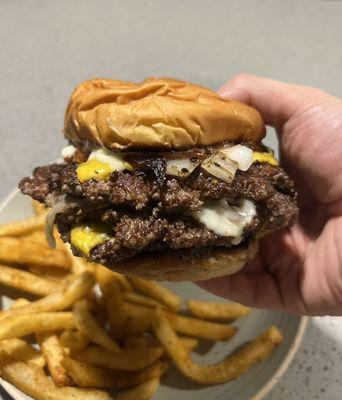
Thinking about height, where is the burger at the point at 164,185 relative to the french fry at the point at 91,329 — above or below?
above

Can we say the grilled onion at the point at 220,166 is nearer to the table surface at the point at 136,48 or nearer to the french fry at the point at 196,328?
the french fry at the point at 196,328

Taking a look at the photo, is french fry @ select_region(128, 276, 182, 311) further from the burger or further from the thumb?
the thumb

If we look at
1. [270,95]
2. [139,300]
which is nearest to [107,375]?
[139,300]

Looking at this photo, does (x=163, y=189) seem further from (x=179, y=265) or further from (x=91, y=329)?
(x=91, y=329)

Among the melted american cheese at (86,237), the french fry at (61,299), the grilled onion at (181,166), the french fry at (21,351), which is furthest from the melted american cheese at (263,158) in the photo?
the french fry at (21,351)

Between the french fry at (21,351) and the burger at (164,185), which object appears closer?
the burger at (164,185)

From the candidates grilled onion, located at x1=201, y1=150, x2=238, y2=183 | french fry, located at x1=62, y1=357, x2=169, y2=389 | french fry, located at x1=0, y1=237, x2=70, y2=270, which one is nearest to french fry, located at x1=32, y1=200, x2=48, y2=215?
french fry, located at x1=0, y1=237, x2=70, y2=270
